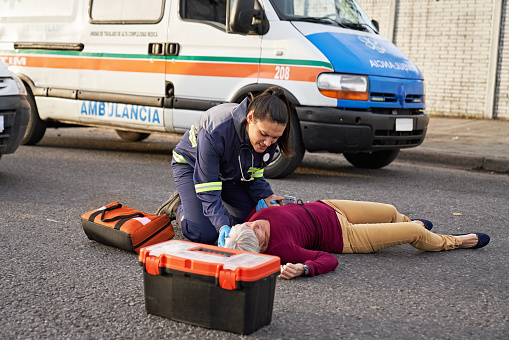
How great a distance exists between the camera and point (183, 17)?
24.1 feet

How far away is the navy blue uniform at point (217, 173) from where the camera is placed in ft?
13.2

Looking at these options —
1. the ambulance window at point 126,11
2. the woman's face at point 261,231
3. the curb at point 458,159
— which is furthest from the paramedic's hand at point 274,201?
the curb at point 458,159

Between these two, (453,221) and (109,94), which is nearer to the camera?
(453,221)

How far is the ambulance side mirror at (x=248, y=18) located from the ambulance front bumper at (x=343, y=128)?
949mm

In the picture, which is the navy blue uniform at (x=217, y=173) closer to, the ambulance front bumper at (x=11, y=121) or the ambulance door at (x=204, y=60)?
the ambulance front bumper at (x=11, y=121)

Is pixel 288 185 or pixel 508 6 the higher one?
pixel 508 6

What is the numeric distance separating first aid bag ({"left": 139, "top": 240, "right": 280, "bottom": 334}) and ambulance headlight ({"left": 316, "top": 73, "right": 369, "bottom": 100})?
3.90 metres

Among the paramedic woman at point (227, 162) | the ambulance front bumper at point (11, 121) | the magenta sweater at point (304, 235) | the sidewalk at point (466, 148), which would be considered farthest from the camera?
the sidewalk at point (466, 148)

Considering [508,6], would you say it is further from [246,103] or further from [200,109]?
[246,103]

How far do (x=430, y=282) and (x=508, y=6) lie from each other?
1109 centimetres

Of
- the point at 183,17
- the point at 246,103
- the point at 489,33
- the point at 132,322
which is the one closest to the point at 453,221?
the point at 246,103

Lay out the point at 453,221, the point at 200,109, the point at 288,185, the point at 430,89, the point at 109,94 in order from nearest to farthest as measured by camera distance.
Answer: the point at 453,221 < the point at 288,185 < the point at 200,109 < the point at 109,94 < the point at 430,89

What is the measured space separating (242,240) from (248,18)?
3762 mm

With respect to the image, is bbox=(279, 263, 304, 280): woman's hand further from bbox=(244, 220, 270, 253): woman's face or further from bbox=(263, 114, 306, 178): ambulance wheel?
bbox=(263, 114, 306, 178): ambulance wheel
